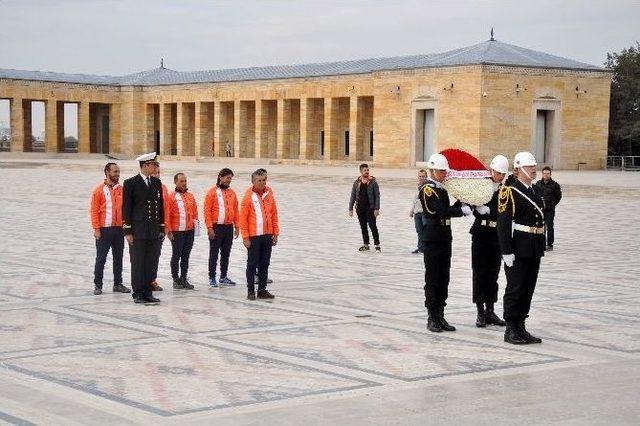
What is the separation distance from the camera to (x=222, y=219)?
13945mm

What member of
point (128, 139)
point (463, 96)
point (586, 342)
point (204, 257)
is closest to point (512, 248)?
point (586, 342)

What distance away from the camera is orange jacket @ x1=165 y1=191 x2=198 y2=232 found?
44.7 ft

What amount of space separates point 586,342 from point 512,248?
1.10 m

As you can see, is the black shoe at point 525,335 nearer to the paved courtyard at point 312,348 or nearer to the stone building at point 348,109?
the paved courtyard at point 312,348

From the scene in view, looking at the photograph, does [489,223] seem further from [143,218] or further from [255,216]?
[143,218]

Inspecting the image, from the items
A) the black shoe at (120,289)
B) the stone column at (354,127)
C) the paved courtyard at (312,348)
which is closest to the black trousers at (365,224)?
the paved courtyard at (312,348)

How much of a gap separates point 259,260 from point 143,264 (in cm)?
135

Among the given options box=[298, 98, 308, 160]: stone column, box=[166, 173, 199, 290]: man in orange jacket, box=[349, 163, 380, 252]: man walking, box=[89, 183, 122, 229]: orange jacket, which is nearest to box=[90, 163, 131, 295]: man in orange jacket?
box=[89, 183, 122, 229]: orange jacket

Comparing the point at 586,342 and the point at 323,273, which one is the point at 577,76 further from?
the point at 586,342

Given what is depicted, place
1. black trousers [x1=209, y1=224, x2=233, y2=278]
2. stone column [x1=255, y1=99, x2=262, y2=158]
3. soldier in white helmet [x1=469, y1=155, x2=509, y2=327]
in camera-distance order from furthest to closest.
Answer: stone column [x1=255, y1=99, x2=262, y2=158] → black trousers [x1=209, y1=224, x2=233, y2=278] → soldier in white helmet [x1=469, y1=155, x2=509, y2=327]

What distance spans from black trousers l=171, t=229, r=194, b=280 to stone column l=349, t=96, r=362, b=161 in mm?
47033

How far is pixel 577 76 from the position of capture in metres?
53.8

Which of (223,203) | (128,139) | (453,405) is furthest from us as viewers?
(128,139)

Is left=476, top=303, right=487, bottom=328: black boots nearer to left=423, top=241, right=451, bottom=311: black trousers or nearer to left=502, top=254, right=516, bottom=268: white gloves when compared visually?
left=423, top=241, right=451, bottom=311: black trousers
